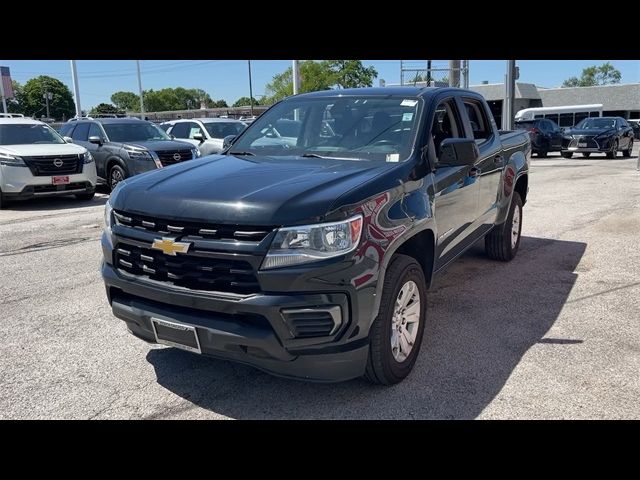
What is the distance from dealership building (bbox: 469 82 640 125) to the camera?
48406 mm

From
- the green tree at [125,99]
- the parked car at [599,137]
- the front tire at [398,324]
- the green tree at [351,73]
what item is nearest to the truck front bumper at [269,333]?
the front tire at [398,324]

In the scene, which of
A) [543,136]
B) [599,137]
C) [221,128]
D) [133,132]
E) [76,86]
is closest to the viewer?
[133,132]

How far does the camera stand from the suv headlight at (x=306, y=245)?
2.75 m

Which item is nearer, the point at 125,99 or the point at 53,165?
the point at 53,165

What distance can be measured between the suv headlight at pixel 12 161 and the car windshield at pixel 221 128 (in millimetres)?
5426

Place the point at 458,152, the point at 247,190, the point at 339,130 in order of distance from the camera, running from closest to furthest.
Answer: the point at 247,190, the point at 458,152, the point at 339,130

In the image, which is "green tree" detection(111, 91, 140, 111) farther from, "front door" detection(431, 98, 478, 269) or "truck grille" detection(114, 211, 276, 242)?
"truck grille" detection(114, 211, 276, 242)

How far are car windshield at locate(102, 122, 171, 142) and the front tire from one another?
10677 millimetres

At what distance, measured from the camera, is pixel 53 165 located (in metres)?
10.8

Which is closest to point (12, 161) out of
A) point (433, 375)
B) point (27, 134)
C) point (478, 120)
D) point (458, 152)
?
point (27, 134)

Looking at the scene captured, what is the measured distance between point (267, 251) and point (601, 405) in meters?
2.19

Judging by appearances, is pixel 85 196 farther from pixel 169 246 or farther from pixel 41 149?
pixel 169 246

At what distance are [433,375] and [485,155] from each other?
250cm
